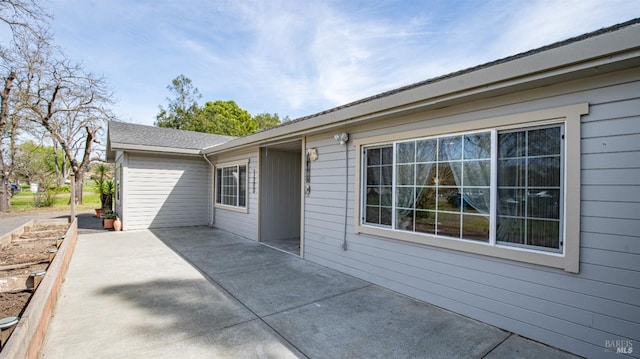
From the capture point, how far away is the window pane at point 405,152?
3.91m

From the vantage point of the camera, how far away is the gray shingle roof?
8891 mm

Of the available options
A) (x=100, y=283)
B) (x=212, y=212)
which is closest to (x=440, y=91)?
(x=100, y=283)

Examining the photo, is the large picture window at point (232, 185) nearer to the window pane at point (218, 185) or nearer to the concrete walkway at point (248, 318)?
the window pane at point (218, 185)

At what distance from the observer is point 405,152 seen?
13.1 feet

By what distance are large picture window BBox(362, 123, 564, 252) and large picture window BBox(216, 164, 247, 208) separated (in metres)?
4.66

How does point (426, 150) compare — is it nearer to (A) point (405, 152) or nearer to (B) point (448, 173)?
(A) point (405, 152)

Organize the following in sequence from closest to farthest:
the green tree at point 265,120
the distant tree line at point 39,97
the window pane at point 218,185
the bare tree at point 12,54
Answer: the bare tree at point 12,54 < the window pane at point 218,185 < the distant tree line at point 39,97 < the green tree at point 265,120

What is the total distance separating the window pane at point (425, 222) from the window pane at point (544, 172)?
1136 millimetres

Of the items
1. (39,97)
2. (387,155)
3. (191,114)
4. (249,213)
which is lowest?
(249,213)

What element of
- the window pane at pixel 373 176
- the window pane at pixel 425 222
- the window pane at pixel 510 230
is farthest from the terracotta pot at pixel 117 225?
the window pane at pixel 510 230

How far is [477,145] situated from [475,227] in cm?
91

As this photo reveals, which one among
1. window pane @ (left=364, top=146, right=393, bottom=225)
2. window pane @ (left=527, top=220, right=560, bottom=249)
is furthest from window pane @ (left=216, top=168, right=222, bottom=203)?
window pane @ (left=527, top=220, right=560, bottom=249)

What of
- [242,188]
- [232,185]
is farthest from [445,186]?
[232,185]

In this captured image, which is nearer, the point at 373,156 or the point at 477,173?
the point at 477,173
